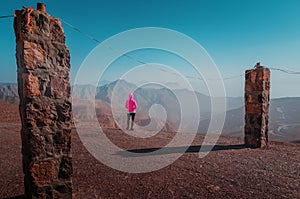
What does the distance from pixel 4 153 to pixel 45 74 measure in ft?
14.4

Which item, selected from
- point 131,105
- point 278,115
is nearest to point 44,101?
point 131,105

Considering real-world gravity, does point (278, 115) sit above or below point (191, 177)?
below

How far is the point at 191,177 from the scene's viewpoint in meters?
4.34

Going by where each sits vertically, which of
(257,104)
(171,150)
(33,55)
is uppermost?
(33,55)

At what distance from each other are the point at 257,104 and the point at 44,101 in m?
6.44

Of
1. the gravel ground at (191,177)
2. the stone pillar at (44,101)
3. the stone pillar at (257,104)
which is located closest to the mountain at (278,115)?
the stone pillar at (257,104)

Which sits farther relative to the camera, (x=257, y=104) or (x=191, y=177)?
(x=257, y=104)

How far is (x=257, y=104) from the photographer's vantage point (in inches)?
273

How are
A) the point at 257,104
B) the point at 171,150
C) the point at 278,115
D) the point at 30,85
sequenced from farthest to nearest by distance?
the point at 278,115 → the point at 257,104 → the point at 171,150 → the point at 30,85

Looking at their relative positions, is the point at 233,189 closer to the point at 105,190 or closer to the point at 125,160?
the point at 105,190

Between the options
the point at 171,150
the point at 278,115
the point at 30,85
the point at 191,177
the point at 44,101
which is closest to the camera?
the point at 30,85

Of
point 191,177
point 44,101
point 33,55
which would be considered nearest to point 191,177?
point 191,177

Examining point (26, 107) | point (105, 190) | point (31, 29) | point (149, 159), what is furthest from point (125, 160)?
point (31, 29)

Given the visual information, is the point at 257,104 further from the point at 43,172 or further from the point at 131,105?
the point at 43,172
